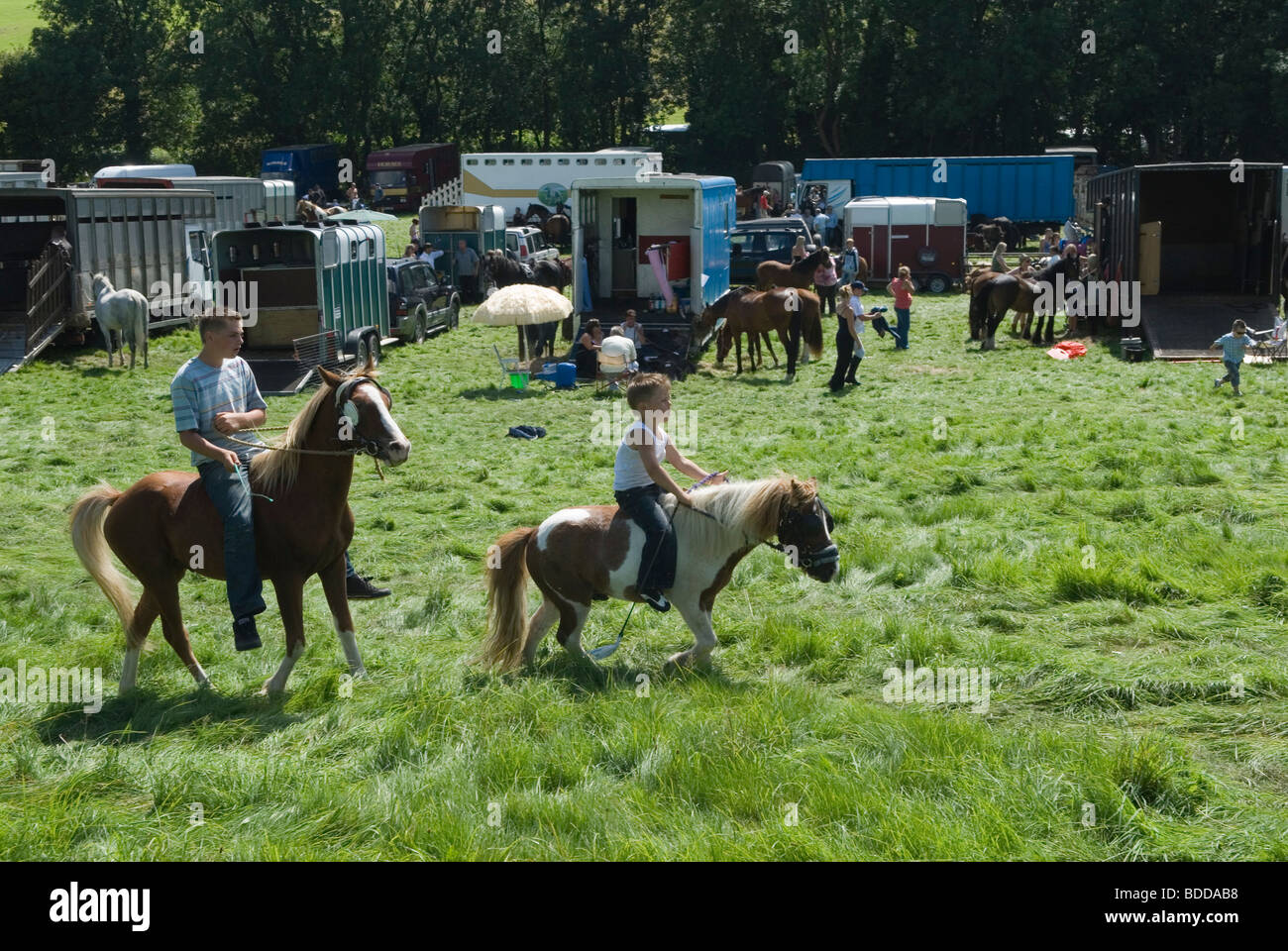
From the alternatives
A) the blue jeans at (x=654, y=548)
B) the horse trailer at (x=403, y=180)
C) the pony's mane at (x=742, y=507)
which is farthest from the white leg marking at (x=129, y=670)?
the horse trailer at (x=403, y=180)

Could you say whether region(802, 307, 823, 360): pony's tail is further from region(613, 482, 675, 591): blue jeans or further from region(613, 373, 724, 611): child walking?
region(613, 482, 675, 591): blue jeans

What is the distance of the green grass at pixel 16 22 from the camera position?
3452 inches

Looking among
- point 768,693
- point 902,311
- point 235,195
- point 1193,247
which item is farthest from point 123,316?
point 1193,247

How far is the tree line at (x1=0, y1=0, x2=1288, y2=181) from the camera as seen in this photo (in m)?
49.4

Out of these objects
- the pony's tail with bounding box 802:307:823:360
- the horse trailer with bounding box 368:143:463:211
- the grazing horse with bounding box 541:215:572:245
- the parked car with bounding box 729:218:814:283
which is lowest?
the pony's tail with bounding box 802:307:823:360

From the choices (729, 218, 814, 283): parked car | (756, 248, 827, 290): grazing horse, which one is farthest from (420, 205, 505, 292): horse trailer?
(756, 248, 827, 290): grazing horse

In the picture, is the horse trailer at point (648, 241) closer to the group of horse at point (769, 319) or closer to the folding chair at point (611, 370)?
the group of horse at point (769, 319)

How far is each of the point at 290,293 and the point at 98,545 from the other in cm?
1382

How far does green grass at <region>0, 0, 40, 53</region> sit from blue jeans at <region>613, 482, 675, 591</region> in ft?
301

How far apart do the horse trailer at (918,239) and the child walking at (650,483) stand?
2655cm

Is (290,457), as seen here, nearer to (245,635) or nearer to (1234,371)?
(245,635)

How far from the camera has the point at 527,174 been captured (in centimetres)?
4256

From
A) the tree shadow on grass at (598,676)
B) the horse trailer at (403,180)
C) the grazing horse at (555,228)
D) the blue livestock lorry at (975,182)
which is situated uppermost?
the horse trailer at (403,180)
